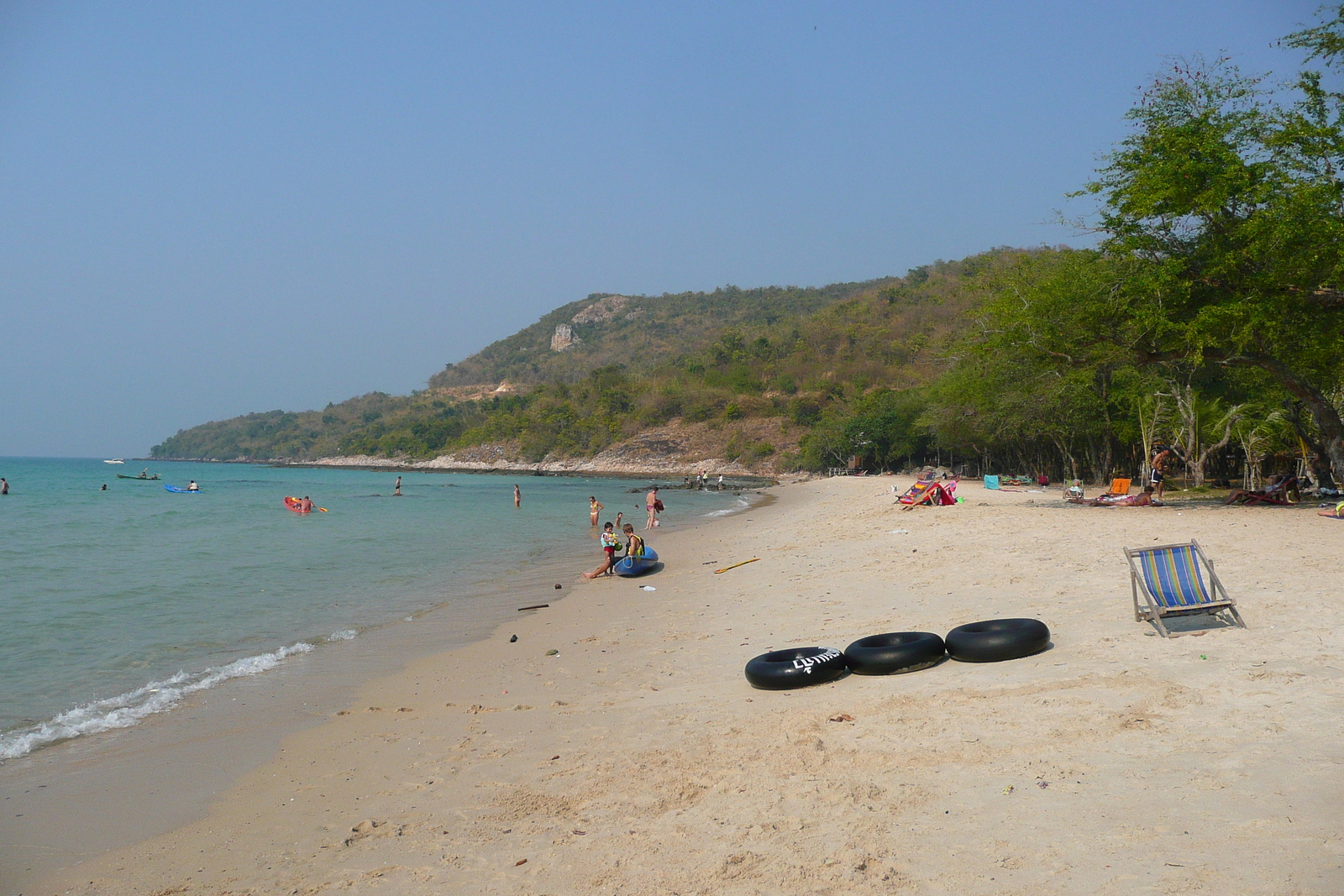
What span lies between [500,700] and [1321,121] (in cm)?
1946

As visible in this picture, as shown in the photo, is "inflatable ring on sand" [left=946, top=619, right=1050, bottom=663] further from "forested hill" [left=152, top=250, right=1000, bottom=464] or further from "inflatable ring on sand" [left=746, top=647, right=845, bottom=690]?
"forested hill" [left=152, top=250, right=1000, bottom=464]

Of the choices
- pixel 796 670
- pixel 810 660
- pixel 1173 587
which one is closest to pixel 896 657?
pixel 810 660

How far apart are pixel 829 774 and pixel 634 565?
9.95m

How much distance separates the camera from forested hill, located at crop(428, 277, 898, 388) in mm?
156125

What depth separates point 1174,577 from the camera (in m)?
6.71

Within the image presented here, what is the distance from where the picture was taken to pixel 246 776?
539cm

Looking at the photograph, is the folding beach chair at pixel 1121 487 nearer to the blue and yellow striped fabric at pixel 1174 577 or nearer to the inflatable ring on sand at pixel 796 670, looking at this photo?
the blue and yellow striped fabric at pixel 1174 577

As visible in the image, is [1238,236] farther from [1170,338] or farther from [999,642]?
[999,642]

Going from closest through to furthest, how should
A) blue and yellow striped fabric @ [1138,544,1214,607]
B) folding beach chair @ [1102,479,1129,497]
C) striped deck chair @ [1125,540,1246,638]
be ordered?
Result: striped deck chair @ [1125,540,1246,638], blue and yellow striped fabric @ [1138,544,1214,607], folding beach chair @ [1102,479,1129,497]

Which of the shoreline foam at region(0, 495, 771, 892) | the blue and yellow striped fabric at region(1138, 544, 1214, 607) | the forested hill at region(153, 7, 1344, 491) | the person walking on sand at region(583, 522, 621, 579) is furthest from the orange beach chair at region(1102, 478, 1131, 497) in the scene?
the shoreline foam at region(0, 495, 771, 892)

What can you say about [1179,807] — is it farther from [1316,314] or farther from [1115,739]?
[1316,314]

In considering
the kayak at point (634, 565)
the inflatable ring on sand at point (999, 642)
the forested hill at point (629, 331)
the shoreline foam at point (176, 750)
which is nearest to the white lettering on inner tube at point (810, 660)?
the inflatable ring on sand at point (999, 642)

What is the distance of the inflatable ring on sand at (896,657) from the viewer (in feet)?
20.6

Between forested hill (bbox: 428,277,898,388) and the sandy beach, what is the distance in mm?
131409
